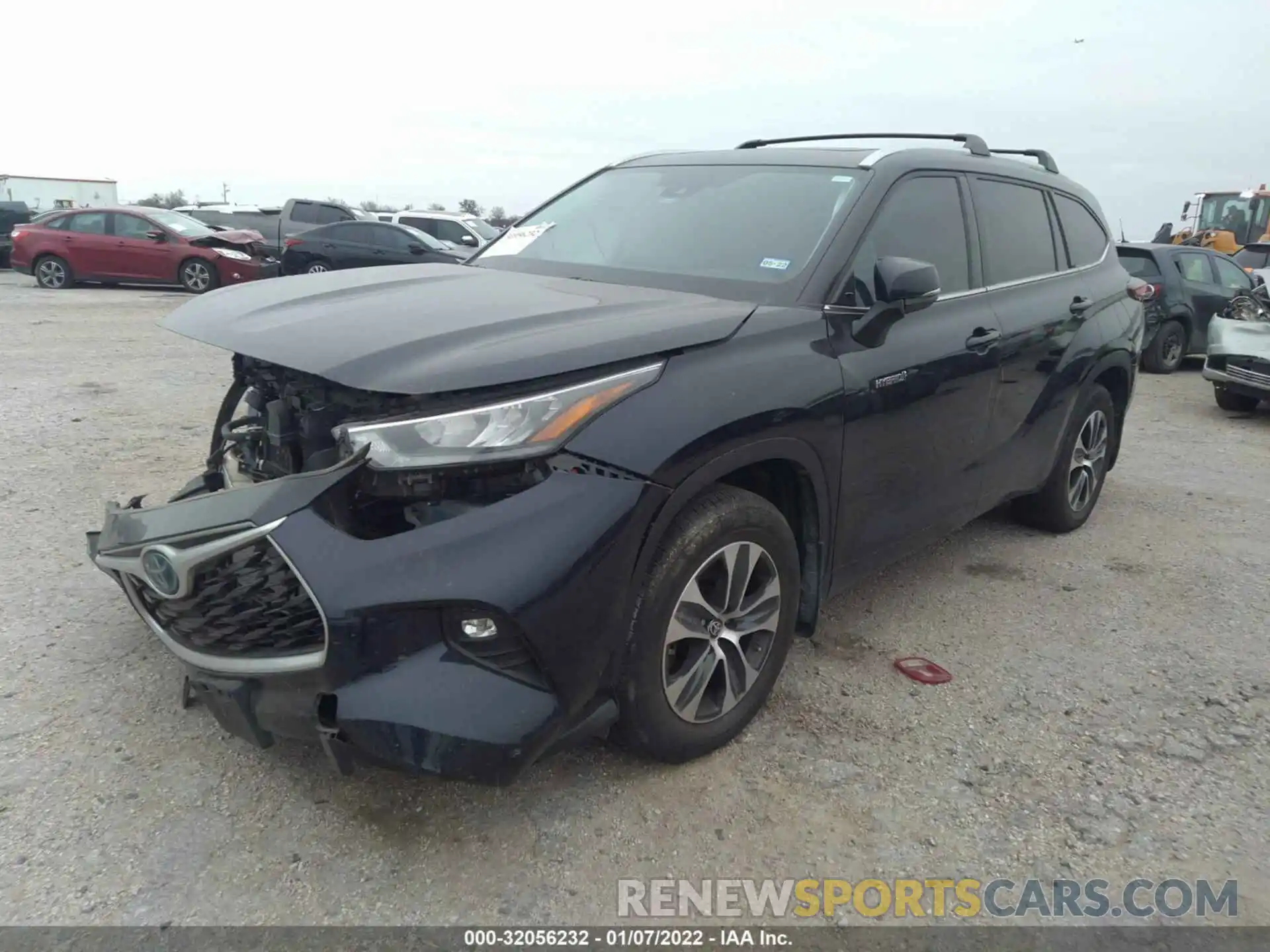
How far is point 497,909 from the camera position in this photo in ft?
7.27

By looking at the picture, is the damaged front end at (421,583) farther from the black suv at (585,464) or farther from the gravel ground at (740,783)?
the gravel ground at (740,783)

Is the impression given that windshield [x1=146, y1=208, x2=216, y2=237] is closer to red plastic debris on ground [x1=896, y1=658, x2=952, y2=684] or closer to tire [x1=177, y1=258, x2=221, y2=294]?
tire [x1=177, y1=258, x2=221, y2=294]

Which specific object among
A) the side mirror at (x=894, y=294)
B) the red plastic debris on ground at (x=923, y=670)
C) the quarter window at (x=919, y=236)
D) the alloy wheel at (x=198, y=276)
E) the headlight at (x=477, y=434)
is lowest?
the red plastic debris on ground at (x=923, y=670)

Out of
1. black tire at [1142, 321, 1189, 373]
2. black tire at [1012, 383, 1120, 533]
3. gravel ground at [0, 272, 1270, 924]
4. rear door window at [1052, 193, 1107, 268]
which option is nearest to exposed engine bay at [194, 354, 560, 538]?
gravel ground at [0, 272, 1270, 924]

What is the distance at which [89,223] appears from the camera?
16688mm

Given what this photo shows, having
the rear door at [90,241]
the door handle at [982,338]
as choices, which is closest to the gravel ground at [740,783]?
the door handle at [982,338]

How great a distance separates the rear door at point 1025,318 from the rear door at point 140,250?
51.8ft

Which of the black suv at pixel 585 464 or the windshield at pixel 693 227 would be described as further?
the windshield at pixel 693 227

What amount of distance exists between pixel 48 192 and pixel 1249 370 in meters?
43.5

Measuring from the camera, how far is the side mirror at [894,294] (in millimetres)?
2896

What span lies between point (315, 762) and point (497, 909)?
0.79 metres

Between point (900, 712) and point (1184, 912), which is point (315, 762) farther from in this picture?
point (1184, 912)

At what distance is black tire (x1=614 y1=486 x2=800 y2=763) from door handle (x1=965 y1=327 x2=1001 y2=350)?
1.25 m

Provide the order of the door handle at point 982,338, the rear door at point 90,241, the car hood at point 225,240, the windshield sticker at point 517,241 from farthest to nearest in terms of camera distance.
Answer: the rear door at point 90,241 → the car hood at point 225,240 → the windshield sticker at point 517,241 → the door handle at point 982,338
